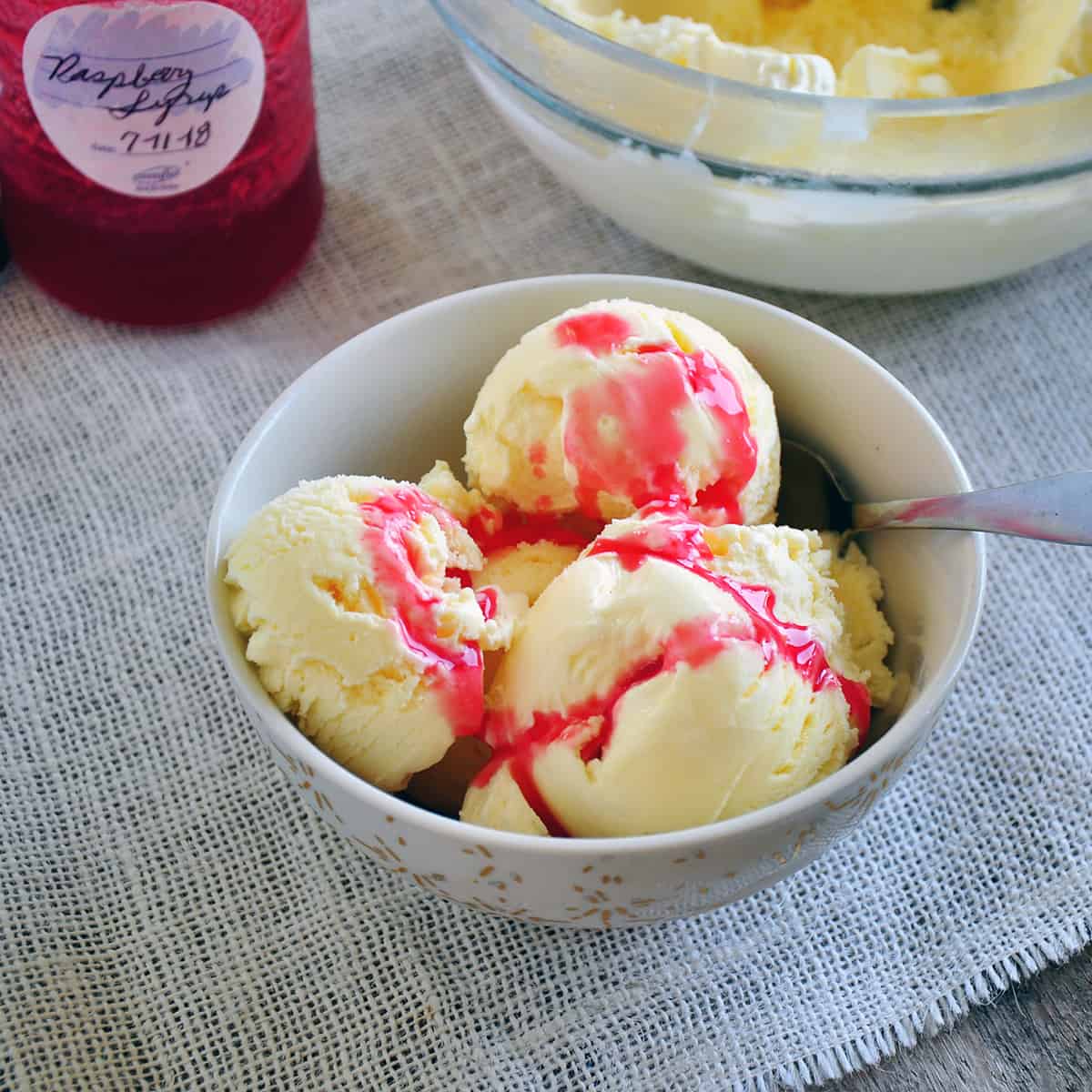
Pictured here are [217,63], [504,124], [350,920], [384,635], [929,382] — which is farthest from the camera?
[504,124]

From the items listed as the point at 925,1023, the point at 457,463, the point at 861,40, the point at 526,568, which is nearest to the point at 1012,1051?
the point at 925,1023

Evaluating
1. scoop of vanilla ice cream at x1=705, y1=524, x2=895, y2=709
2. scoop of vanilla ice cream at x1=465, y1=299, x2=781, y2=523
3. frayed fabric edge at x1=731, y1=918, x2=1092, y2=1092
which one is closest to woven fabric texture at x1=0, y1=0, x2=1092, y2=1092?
frayed fabric edge at x1=731, y1=918, x2=1092, y2=1092

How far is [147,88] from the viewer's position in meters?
0.96

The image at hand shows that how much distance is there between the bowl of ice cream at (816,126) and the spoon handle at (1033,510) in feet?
0.93

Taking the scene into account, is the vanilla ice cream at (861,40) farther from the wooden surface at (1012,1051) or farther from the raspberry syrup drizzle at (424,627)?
the wooden surface at (1012,1051)

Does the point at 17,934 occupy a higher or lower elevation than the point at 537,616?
lower

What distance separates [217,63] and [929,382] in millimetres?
637

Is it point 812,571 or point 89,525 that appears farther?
point 89,525

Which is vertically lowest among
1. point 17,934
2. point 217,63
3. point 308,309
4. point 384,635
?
point 17,934

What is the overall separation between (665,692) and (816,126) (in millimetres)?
461

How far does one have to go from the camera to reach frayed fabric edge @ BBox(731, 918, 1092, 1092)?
0.76m

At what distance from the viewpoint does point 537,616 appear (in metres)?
0.75

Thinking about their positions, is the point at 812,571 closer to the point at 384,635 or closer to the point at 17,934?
the point at 384,635

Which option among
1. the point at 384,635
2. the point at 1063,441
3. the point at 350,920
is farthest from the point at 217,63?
the point at 1063,441
